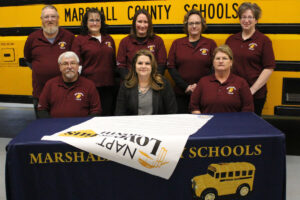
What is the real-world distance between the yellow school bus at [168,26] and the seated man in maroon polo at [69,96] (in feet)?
2.97

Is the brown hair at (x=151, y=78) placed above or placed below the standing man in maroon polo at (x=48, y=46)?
below

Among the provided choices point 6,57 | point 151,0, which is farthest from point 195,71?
point 6,57

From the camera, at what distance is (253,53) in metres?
2.86

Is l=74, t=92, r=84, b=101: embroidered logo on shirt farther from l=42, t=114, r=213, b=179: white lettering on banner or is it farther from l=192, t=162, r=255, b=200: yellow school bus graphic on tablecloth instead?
l=192, t=162, r=255, b=200: yellow school bus graphic on tablecloth

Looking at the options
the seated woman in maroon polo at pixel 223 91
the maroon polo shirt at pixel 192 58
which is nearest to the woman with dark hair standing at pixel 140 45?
the maroon polo shirt at pixel 192 58

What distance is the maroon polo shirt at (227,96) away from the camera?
2461 millimetres

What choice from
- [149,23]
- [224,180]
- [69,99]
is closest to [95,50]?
[149,23]

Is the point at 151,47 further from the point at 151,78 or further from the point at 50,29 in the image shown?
the point at 50,29

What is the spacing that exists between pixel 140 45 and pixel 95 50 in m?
0.38

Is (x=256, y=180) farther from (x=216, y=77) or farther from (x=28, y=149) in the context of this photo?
(x=28, y=149)

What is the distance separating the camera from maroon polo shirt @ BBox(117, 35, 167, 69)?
119 inches

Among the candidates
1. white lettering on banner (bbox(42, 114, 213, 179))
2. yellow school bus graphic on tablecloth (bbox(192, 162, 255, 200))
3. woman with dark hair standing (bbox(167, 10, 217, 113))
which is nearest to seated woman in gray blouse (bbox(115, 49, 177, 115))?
woman with dark hair standing (bbox(167, 10, 217, 113))

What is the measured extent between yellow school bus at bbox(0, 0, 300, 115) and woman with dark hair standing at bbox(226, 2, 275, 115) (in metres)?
0.26

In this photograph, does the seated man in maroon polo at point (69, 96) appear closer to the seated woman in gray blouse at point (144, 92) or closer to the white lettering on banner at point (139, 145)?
the seated woman in gray blouse at point (144, 92)
